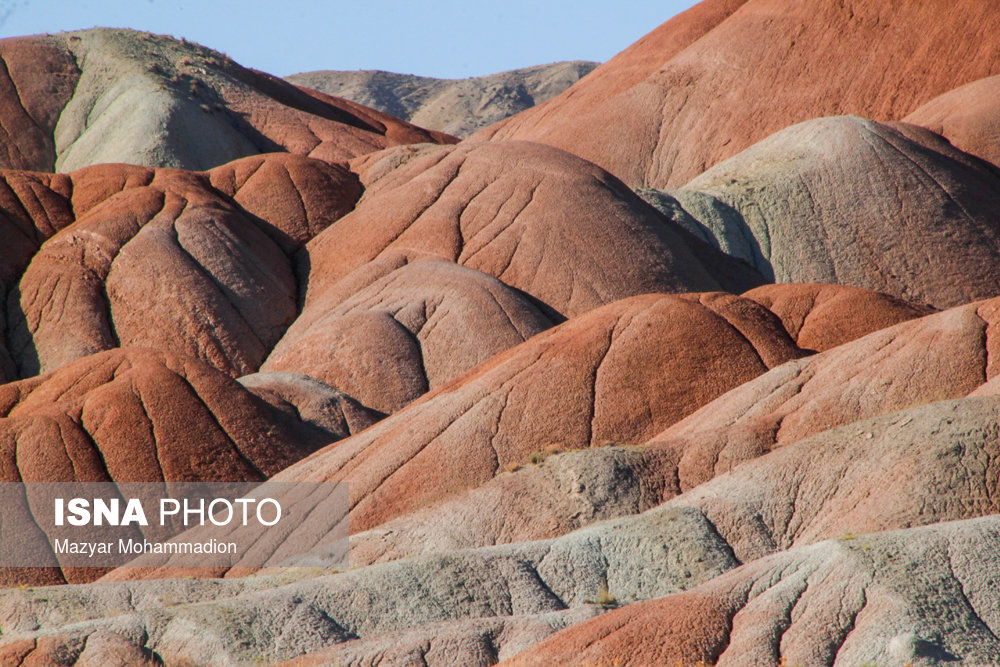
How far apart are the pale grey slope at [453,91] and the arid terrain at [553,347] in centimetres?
5198

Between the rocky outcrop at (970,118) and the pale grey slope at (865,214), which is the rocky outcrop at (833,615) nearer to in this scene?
the pale grey slope at (865,214)

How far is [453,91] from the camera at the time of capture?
13612cm

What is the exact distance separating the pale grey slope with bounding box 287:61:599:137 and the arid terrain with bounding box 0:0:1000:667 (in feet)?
171

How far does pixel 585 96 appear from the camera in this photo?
219 ft

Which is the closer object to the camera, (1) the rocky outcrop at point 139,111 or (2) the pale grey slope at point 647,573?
(2) the pale grey slope at point 647,573

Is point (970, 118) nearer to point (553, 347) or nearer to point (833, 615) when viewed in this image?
point (553, 347)

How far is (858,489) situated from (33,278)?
33603 mm

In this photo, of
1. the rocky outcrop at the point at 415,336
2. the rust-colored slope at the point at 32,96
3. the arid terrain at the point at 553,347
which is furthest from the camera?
the rust-colored slope at the point at 32,96

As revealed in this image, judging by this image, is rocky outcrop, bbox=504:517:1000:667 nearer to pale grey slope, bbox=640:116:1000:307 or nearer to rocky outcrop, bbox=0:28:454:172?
pale grey slope, bbox=640:116:1000:307

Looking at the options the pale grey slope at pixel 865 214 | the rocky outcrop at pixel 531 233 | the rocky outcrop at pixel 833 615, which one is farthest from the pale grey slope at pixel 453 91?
the rocky outcrop at pixel 833 615

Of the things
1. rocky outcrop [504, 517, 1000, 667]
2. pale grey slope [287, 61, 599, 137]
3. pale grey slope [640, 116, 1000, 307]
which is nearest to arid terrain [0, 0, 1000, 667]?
rocky outcrop [504, 517, 1000, 667]

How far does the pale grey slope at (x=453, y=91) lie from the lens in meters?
128

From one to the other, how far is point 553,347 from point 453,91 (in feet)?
372

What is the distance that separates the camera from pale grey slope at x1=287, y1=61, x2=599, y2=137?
128m
